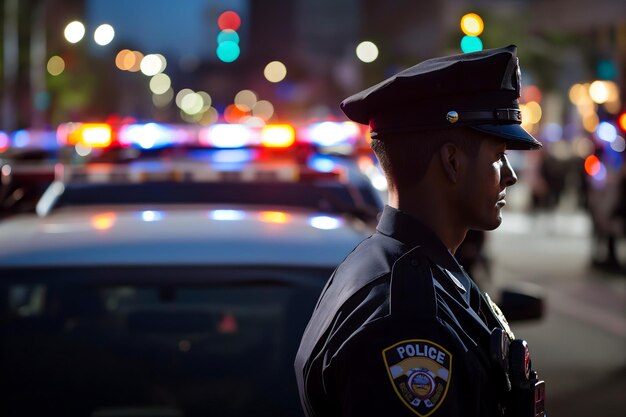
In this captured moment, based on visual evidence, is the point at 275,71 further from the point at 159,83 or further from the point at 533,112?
the point at 533,112

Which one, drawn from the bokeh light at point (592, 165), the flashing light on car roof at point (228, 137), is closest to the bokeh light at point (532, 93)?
the bokeh light at point (592, 165)

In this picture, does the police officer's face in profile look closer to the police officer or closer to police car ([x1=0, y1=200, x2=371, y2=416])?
the police officer

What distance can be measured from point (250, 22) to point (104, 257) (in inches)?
6912

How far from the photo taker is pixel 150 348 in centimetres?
445

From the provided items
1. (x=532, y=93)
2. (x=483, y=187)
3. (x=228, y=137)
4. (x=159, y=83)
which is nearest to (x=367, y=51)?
(x=532, y=93)

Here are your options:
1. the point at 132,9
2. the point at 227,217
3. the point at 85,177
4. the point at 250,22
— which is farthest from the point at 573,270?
the point at 250,22

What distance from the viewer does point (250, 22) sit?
178 m

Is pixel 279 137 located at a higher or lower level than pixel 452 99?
lower

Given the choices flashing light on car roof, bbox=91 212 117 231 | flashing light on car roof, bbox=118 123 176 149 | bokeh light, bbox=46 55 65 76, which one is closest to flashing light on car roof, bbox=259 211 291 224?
flashing light on car roof, bbox=91 212 117 231

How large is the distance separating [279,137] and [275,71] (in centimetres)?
12339

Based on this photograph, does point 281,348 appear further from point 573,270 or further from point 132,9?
point 132,9

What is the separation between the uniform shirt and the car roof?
1.45 m

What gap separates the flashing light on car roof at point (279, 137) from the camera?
10062 mm

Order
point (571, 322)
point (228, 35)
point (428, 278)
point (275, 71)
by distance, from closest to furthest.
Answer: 1. point (428, 278)
2. point (571, 322)
3. point (228, 35)
4. point (275, 71)
